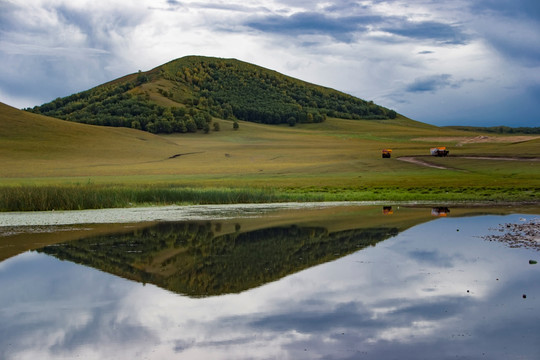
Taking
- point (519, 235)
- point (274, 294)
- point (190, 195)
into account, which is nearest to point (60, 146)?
point (190, 195)

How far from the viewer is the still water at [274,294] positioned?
8.33 metres

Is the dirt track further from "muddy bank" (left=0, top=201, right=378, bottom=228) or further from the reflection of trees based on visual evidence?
the reflection of trees

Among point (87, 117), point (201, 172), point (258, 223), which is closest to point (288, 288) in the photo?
point (258, 223)

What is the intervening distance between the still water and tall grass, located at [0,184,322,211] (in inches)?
418

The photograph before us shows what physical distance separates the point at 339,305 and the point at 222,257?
5.61 meters

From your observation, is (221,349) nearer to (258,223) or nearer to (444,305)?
(444,305)

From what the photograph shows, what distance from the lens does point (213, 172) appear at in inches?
2601

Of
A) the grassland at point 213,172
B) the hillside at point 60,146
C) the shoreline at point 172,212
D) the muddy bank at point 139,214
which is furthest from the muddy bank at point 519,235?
the hillside at point 60,146

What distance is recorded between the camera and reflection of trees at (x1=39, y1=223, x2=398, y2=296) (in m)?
12.9

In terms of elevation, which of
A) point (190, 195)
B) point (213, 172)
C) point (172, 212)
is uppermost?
point (190, 195)

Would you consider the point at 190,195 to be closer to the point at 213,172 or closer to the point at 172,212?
the point at 172,212

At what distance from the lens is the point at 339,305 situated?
10.4 metres

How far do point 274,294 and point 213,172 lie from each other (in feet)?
181

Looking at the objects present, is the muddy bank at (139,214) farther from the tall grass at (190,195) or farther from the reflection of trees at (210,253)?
the reflection of trees at (210,253)
